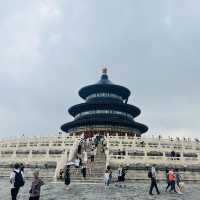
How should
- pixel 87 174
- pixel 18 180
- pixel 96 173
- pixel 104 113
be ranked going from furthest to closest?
pixel 104 113, pixel 96 173, pixel 87 174, pixel 18 180

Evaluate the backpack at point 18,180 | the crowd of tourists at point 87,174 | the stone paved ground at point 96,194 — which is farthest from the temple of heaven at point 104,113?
the backpack at point 18,180

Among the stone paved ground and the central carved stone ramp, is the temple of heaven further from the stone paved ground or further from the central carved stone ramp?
the stone paved ground

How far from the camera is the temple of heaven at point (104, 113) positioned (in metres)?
54.2

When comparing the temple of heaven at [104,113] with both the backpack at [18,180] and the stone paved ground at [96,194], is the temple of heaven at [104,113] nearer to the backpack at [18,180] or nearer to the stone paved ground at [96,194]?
the stone paved ground at [96,194]

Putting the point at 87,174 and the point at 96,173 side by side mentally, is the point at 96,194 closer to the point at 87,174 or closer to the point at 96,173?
the point at 87,174

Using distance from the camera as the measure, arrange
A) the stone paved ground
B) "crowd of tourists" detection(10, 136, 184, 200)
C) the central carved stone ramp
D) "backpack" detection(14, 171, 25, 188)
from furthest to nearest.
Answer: the central carved stone ramp → the stone paved ground → "backpack" detection(14, 171, 25, 188) → "crowd of tourists" detection(10, 136, 184, 200)

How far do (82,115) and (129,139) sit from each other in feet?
75.5

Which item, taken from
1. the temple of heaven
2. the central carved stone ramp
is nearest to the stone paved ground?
the central carved stone ramp

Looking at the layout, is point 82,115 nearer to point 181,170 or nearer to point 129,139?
point 129,139

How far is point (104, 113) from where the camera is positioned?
2181 inches

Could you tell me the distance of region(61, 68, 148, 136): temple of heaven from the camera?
54.2 metres

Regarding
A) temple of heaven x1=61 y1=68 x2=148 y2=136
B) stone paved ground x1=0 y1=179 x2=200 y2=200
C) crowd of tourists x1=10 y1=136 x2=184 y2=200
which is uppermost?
temple of heaven x1=61 y1=68 x2=148 y2=136

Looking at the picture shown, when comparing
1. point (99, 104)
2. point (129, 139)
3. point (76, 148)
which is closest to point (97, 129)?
point (99, 104)

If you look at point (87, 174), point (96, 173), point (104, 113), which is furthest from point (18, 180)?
point (104, 113)
